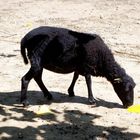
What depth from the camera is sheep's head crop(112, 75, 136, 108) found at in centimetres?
927

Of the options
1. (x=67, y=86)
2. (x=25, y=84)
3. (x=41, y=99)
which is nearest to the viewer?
(x=25, y=84)

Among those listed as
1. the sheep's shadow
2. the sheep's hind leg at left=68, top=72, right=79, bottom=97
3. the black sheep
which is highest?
the black sheep

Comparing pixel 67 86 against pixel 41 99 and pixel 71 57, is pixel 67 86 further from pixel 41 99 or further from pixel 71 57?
pixel 71 57

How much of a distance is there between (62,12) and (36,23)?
6.32ft

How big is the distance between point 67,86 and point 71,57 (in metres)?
1.47

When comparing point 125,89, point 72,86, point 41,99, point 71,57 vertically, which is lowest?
point 41,99

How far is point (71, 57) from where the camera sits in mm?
9234

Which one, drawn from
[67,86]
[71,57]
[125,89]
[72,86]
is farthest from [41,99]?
[125,89]

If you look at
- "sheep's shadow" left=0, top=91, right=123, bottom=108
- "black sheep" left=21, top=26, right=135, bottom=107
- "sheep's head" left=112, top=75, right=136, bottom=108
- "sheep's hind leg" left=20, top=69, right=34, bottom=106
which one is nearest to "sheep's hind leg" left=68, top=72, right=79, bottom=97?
"sheep's shadow" left=0, top=91, right=123, bottom=108

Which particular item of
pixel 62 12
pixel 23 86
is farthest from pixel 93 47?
pixel 62 12

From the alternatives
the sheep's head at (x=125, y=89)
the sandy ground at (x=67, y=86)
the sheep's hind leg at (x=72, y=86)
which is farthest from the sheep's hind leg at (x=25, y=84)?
the sheep's head at (x=125, y=89)

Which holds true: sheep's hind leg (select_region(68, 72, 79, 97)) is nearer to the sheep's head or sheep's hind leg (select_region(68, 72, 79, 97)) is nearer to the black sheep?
the black sheep

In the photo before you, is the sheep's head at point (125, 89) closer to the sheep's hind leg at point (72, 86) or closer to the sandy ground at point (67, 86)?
the sandy ground at point (67, 86)

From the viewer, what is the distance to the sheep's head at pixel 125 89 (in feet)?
30.4
